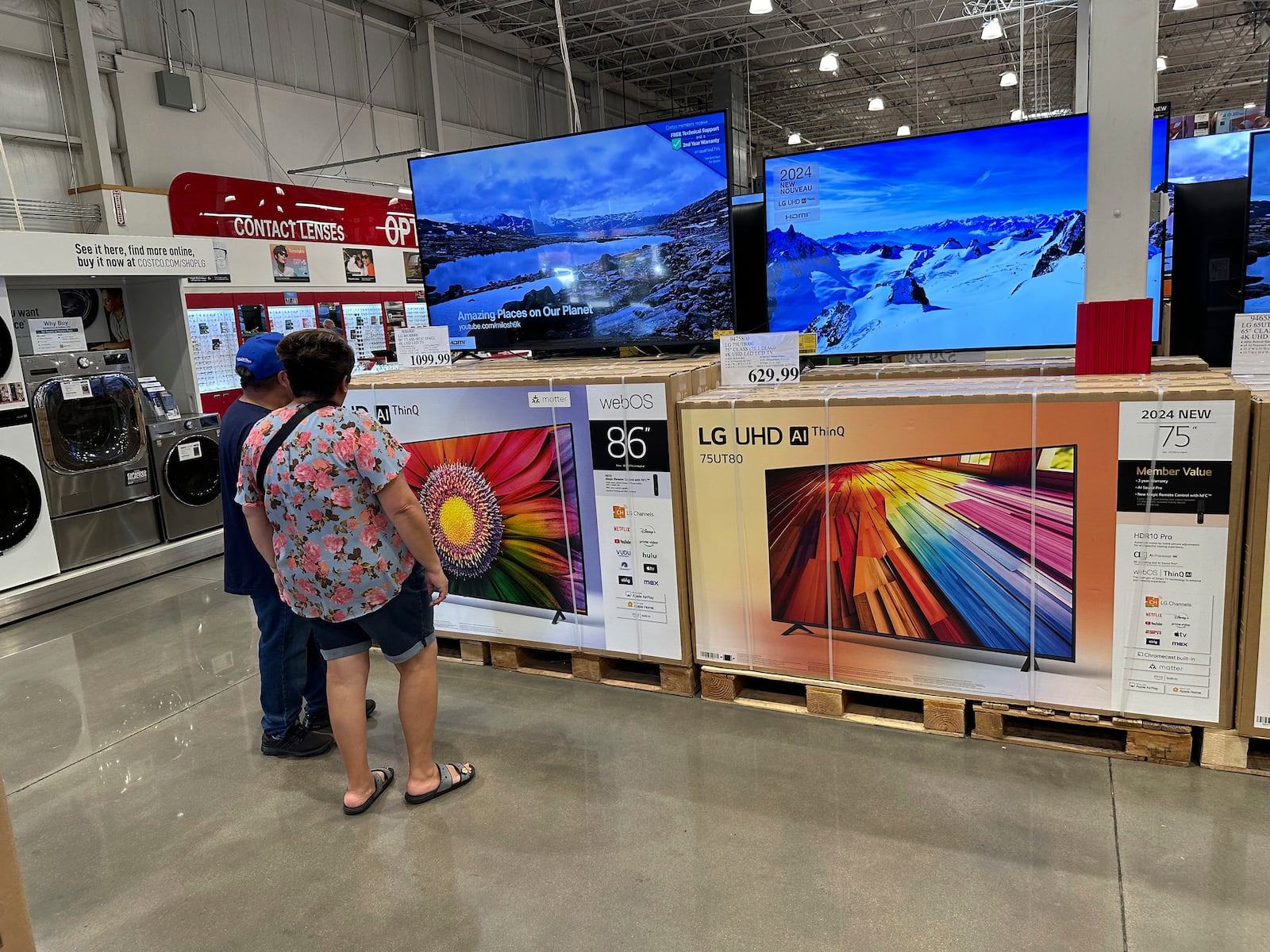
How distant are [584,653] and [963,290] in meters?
2.84

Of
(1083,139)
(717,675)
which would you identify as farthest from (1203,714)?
(1083,139)

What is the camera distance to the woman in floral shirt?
8.68 feet

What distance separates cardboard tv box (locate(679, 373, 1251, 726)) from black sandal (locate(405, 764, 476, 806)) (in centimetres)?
111

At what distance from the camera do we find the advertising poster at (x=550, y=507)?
3598 mm

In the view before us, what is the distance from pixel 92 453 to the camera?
6.30 m

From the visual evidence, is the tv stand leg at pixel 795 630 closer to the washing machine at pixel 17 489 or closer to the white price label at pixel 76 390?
the washing machine at pixel 17 489

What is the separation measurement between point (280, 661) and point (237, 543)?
1.69ft

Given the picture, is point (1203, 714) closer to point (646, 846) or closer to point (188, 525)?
point (646, 846)

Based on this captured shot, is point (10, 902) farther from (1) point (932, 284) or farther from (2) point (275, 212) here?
(2) point (275, 212)

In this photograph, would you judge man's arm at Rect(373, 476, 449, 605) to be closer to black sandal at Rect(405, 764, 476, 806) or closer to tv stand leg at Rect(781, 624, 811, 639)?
black sandal at Rect(405, 764, 476, 806)

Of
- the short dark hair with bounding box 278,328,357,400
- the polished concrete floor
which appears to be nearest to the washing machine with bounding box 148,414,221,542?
the polished concrete floor

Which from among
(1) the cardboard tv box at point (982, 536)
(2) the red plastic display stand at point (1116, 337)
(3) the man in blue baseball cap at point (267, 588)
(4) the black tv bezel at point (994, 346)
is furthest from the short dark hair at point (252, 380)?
(2) the red plastic display stand at point (1116, 337)

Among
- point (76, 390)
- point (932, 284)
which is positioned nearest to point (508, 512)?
point (932, 284)

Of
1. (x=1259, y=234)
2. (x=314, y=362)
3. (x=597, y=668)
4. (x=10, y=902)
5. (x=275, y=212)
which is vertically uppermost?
(x=275, y=212)
